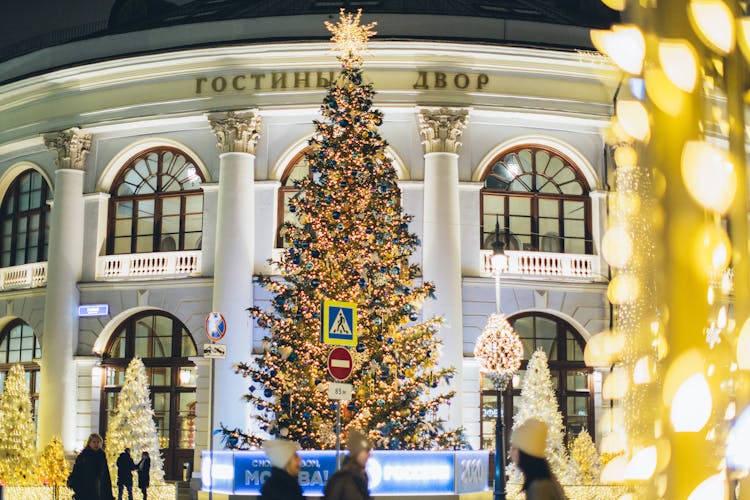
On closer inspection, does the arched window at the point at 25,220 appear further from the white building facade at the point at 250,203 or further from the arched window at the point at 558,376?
A: the arched window at the point at 558,376

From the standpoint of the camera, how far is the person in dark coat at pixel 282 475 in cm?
720

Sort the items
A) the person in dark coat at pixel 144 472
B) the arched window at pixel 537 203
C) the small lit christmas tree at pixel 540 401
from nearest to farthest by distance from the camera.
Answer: the person in dark coat at pixel 144 472 → the small lit christmas tree at pixel 540 401 → the arched window at pixel 537 203

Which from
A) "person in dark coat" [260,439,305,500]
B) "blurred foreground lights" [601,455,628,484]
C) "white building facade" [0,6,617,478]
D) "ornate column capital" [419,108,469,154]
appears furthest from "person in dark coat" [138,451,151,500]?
"blurred foreground lights" [601,455,628,484]

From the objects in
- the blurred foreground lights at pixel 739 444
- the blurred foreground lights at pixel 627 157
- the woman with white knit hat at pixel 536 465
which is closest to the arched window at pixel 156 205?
the woman with white knit hat at pixel 536 465

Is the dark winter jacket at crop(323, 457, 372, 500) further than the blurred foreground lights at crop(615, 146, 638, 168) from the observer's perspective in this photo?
Yes

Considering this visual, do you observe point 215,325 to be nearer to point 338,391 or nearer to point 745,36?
point 338,391

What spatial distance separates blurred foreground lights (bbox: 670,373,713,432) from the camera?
8.91 feet

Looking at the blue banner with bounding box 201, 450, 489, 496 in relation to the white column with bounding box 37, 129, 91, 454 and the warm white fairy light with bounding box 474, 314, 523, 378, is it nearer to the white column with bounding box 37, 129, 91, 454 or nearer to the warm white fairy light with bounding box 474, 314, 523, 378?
the warm white fairy light with bounding box 474, 314, 523, 378

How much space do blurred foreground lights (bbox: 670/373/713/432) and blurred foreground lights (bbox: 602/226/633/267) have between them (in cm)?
38

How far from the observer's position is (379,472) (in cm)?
1906

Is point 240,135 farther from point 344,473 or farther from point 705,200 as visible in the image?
point 705,200

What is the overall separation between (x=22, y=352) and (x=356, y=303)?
1765 centimetres

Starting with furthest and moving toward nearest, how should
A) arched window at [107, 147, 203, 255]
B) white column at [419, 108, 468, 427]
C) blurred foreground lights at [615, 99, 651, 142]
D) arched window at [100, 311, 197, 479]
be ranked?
1. arched window at [107, 147, 203, 255]
2. arched window at [100, 311, 197, 479]
3. white column at [419, 108, 468, 427]
4. blurred foreground lights at [615, 99, 651, 142]

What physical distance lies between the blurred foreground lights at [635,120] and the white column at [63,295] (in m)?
31.1
